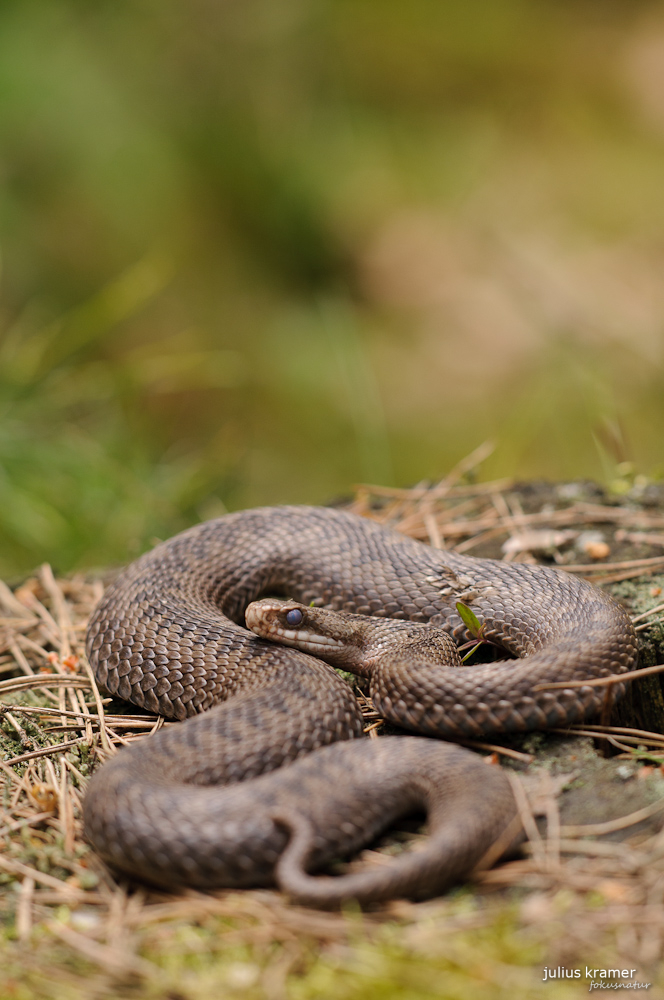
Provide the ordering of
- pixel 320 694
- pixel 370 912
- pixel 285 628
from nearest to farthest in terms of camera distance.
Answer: pixel 370 912, pixel 320 694, pixel 285 628

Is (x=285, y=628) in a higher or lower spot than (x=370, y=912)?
higher

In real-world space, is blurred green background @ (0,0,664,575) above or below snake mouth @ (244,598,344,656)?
above

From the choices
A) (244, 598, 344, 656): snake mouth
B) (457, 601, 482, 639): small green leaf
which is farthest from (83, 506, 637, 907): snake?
(457, 601, 482, 639): small green leaf

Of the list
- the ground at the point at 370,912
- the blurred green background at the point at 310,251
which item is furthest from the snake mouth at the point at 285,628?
the blurred green background at the point at 310,251

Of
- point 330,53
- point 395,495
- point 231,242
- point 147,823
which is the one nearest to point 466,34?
point 330,53

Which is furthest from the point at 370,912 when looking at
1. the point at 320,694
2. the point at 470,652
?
the point at 470,652

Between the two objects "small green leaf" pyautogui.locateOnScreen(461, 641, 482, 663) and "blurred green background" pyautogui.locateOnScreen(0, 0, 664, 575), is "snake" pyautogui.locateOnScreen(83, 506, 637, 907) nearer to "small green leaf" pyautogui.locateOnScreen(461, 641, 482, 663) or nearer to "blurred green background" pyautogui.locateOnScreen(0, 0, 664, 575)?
"small green leaf" pyautogui.locateOnScreen(461, 641, 482, 663)

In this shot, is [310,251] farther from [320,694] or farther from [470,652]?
[320,694]
